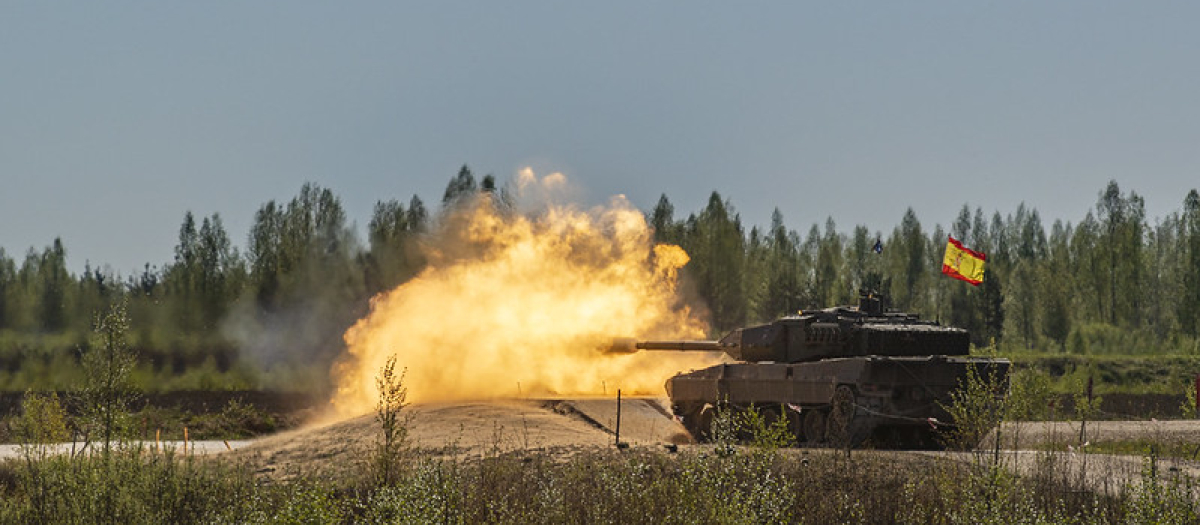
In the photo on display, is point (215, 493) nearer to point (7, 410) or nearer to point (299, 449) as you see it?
point (299, 449)

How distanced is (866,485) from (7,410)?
127 feet

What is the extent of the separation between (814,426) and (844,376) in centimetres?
159

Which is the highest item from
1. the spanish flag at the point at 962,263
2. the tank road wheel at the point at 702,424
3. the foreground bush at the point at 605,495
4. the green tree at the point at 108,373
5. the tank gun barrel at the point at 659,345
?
the spanish flag at the point at 962,263

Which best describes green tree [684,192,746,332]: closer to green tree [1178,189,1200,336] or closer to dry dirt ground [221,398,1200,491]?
green tree [1178,189,1200,336]

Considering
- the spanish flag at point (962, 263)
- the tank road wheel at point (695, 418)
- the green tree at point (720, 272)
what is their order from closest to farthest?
1. the tank road wheel at point (695, 418)
2. the spanish flag at point (962, 263)
3. the green tree at point (720, 272)

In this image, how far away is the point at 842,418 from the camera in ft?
83.5

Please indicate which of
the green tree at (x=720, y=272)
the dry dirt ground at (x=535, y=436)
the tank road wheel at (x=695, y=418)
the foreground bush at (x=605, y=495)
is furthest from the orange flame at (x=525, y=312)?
the green tree at (x=720, y=272)

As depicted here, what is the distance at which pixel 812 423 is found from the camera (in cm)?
2667

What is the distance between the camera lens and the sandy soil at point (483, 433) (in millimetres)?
24469

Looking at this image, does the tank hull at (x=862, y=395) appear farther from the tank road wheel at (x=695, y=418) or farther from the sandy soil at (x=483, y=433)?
the sandy soil at (x=483, y=433)

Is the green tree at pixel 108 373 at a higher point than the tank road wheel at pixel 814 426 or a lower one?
higher

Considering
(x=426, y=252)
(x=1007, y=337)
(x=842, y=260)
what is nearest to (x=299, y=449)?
(x=426, y=252)

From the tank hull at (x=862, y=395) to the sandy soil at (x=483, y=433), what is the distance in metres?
2.67

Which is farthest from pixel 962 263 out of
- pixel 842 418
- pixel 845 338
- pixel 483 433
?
pixel 483 433
